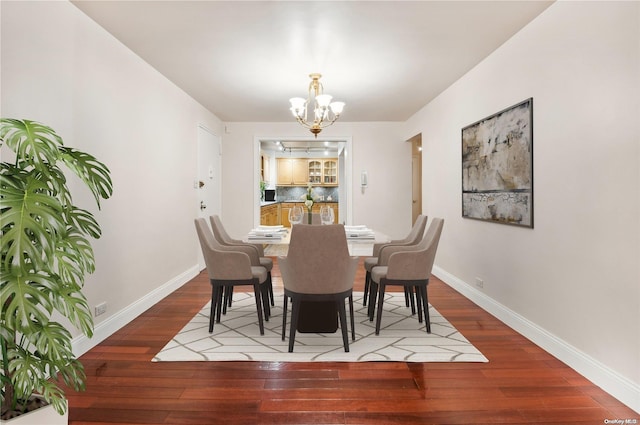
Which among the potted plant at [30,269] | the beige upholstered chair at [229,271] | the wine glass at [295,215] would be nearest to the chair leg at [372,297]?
the wine glass at [295,215]

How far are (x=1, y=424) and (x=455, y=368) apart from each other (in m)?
2.28

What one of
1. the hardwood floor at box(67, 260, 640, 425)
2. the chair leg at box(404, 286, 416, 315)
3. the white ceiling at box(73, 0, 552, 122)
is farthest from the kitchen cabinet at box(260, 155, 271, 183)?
the hardwood floor at box(67, 260, 640, 425)

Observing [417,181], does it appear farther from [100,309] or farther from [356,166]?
[100,309]

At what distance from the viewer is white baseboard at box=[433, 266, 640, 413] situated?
79.8 inches

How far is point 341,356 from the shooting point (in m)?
2.62

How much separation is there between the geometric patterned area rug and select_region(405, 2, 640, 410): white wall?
0.62 metres

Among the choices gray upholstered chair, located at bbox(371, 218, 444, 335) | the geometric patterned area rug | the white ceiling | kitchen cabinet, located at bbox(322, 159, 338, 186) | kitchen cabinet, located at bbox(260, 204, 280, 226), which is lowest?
the geometric patterned area rug

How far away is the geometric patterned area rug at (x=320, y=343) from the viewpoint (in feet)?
8.57

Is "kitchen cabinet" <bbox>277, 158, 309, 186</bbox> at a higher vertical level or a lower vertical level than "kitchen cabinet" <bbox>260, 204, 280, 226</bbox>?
higher

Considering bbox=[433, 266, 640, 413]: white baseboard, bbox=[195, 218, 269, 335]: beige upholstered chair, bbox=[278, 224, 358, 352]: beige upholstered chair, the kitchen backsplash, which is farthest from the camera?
the kitchen backsplash

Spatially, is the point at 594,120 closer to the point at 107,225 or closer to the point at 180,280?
the point at 107,225

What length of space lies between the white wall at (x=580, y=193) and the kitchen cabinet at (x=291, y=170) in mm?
8225

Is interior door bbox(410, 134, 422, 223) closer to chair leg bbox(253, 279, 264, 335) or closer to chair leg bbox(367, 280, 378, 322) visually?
chair leg bbox(367, 280, 378, 322)

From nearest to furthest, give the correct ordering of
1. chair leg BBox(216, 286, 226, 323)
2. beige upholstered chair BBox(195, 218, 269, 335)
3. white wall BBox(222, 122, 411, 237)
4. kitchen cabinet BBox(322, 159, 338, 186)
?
beige upholstered chair BBox(195, 218, 269, 335)
chair leg BBox(216, 286, 226, 323)
white wall BBox(222, 122, 411, 237)
kitchen cabinet BBox(322, 159, 338, 186)
